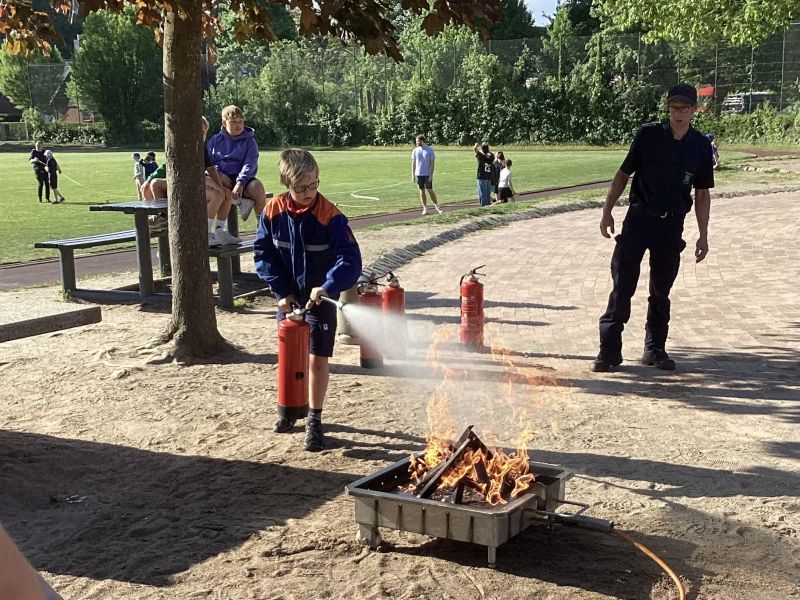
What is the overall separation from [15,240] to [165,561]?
1520 centimetres

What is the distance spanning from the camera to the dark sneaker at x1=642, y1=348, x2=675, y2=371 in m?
7.86

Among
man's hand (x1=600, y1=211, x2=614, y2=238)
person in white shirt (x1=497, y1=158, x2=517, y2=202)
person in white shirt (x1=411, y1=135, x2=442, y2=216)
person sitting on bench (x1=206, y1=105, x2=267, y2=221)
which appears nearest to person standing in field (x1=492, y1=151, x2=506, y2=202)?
person in white shirt (x1=497, y1=158, x2=517, y2=202)

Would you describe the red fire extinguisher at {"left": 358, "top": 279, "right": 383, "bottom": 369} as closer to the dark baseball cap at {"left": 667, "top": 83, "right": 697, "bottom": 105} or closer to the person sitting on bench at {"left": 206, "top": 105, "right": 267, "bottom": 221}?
the dark baseball cap at {"left": 667, "top": 83, "right": 697, "bottom": 105}

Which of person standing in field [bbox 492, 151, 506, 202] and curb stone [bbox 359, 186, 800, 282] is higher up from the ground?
person standing in field [bbox 492, 151, 506, 202]

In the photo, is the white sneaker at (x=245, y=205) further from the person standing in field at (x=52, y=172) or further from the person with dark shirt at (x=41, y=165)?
the person with dark shirt at (x=41, y=165)

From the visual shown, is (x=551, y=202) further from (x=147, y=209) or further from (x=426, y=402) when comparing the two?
(x=426, y=402)

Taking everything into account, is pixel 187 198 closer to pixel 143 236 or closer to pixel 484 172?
pixel 143 236

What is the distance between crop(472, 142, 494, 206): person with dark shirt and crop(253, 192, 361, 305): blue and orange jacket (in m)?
16.5

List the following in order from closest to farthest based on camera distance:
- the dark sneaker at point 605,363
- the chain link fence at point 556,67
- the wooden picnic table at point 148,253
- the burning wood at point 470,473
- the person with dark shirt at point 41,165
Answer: the burning wood at point 470,473, the dark sneaker at point 605,363, the wooden picnic table at point 148,253, the person with dark shirt at point 41,165, the chain link fence at point 556,67

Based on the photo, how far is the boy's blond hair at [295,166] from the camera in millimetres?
5820

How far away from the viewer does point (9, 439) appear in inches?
253

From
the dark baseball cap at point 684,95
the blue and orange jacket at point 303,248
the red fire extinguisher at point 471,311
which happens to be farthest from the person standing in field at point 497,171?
the blue and orange jacket at point 303,248

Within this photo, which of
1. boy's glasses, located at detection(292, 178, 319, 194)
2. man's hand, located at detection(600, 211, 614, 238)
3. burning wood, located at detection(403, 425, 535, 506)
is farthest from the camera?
man's hand, located at detection(600, 211, 614, 238)

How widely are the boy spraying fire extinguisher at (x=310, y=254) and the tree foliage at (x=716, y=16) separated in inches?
616
